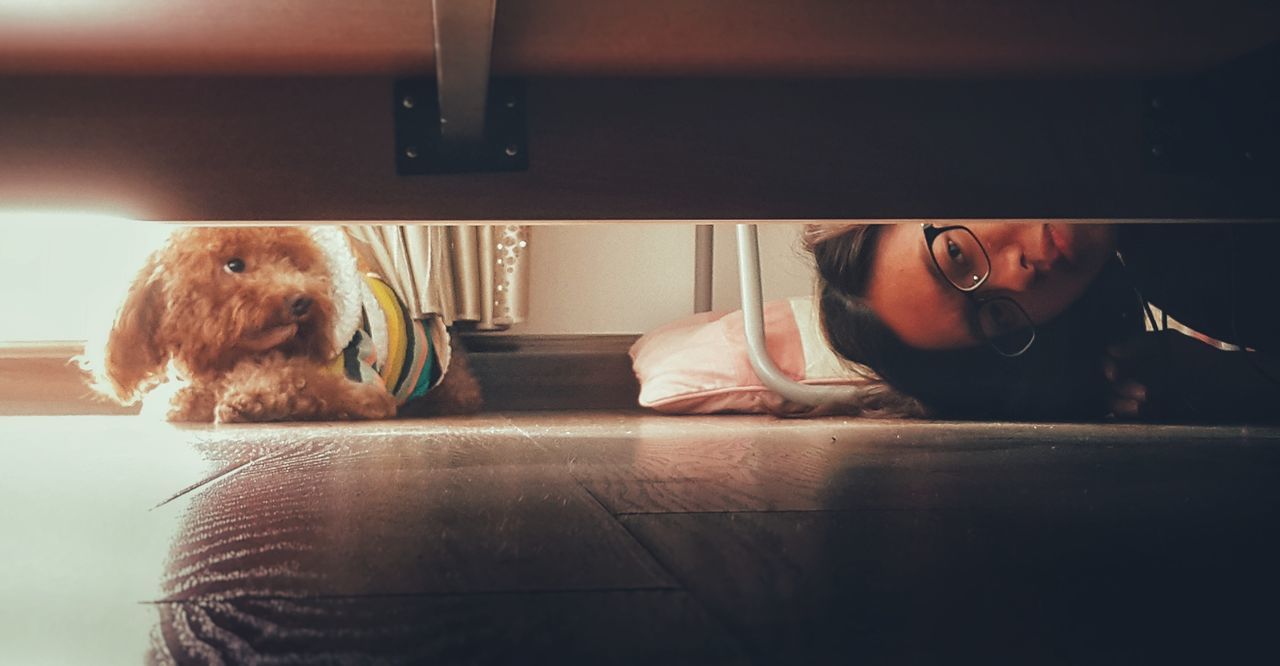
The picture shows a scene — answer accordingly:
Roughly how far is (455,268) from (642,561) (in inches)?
82.5

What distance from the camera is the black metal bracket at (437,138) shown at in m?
0.78

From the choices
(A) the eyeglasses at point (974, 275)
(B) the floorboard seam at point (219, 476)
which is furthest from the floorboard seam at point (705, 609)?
(A) the eyeglasses at point (974, 275)

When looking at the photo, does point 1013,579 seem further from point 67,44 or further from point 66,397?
point 66,397

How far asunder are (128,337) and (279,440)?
63cm

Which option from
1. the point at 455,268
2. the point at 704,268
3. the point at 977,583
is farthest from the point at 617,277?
the point at 977,583

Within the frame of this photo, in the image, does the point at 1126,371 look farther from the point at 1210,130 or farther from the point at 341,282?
the point at 341,282

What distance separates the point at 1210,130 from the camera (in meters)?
0.83

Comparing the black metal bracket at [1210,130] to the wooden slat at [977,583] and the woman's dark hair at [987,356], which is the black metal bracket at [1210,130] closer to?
the wooden slat at [977,583]

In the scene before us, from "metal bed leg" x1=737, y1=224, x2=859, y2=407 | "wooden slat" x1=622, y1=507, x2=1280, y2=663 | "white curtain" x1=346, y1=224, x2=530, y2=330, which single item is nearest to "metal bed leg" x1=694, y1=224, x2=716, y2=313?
"white curtain" x1=346, y1=224, x2=530, y2=330

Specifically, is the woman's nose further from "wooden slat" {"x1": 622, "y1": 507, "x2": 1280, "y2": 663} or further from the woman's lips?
the woman's lips

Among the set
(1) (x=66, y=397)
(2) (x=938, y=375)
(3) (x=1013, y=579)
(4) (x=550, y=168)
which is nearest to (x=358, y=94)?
(4) (x=550, y=168)

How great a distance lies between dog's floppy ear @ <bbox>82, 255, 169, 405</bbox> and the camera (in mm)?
1714

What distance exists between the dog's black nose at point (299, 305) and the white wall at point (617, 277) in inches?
40.6

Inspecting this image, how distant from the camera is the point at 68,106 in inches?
30.2
